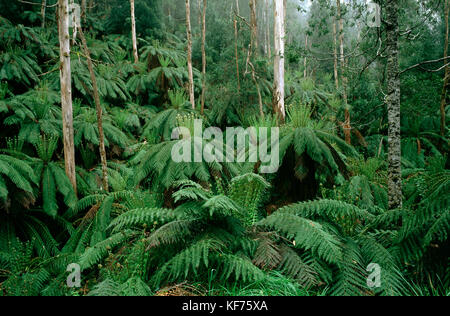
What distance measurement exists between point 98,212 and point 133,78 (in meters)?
7.00

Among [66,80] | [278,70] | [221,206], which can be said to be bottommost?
[221,206]

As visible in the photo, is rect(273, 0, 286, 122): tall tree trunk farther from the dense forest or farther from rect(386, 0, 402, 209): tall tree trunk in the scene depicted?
rect(386, 0, 402, 209): tall tree trunk

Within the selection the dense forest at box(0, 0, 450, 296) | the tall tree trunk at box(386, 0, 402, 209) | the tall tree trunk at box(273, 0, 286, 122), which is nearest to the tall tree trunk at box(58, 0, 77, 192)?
the dense forest at box(0, 0, 450, 296)

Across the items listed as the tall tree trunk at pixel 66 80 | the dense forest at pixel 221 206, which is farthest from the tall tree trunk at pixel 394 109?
the tall tree trunk at pixel 66 80

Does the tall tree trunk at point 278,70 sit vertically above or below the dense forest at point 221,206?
above

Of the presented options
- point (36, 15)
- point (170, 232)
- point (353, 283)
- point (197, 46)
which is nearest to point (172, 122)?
point (170, 232)

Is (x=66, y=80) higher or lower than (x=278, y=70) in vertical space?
lower

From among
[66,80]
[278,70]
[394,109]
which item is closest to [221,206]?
[394,109]

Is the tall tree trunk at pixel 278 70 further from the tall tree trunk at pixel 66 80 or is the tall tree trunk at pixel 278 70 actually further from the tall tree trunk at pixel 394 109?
the tall tree trunk at pixel 66 80

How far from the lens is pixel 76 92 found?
27.2 feet

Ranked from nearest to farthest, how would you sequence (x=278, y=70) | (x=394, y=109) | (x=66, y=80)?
(x=394, y=109) < (x=66, y=80) < (x=278, y=70)

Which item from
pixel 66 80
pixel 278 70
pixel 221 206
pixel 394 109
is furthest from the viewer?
pixel 278 70

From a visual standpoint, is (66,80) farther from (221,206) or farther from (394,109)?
(394,109)

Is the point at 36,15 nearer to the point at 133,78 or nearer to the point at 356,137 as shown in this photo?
the point at 133,78
